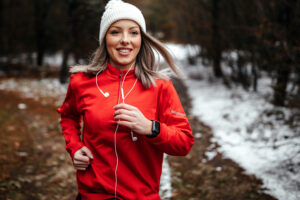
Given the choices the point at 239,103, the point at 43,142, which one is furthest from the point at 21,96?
the point at 239,103

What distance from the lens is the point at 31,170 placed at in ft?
14.3

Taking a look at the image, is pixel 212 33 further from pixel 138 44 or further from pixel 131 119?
pixel 131 119

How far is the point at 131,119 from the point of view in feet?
5.31

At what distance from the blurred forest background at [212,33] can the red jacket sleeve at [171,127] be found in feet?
3.32

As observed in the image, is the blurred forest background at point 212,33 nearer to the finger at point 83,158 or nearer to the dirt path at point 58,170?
the finger at point 83,158

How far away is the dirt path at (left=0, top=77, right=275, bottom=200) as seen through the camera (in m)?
3.72

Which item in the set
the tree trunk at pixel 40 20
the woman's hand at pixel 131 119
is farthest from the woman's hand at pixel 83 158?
the tree trunk at pixel 40 20

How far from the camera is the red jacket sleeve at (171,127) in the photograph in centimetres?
171

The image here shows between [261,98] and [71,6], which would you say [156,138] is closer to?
[261,98]

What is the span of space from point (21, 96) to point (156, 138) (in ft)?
27.8

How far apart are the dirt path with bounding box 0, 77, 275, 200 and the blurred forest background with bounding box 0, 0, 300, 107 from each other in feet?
5.36

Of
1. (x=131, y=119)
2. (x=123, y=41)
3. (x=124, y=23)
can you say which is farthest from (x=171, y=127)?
(x=124, y=23)

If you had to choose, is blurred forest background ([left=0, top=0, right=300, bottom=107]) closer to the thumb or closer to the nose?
the nose

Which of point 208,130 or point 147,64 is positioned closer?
point 147,64
